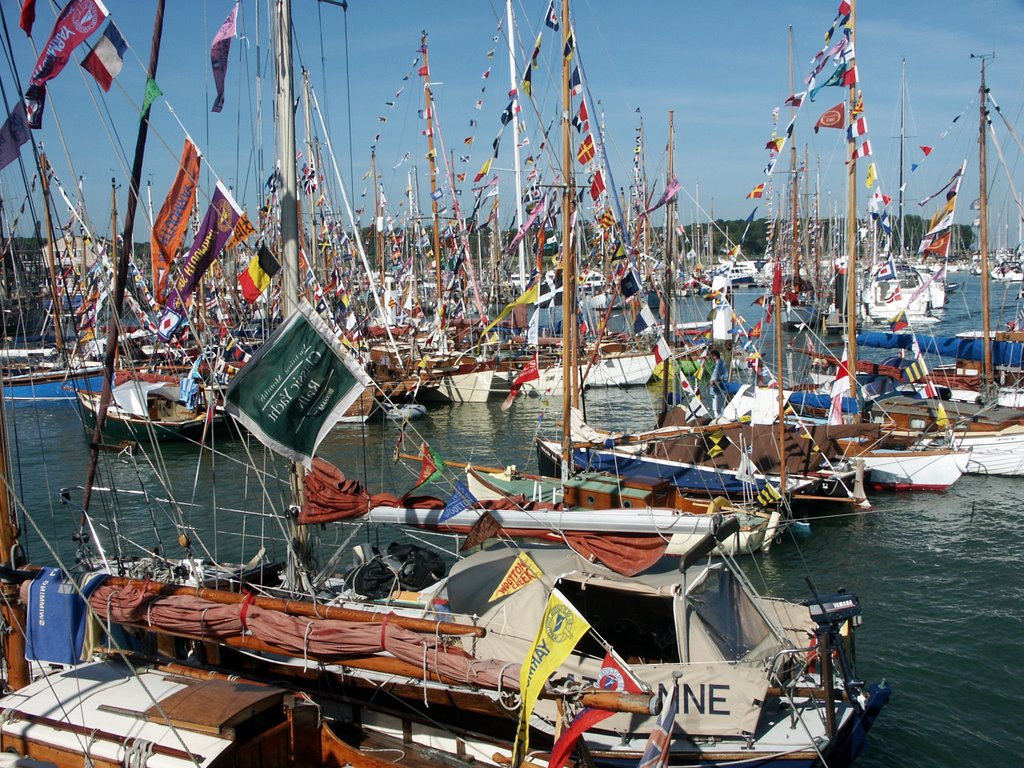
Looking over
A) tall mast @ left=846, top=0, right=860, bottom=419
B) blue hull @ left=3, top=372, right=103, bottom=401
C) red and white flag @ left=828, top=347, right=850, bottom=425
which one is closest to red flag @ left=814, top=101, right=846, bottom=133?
tall mast @ left=846, top=0, right=860, bottom=419

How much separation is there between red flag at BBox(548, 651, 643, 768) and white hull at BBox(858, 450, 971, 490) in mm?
22485

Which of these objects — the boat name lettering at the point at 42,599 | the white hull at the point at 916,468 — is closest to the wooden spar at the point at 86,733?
the boat name lettering at the point at 42,599

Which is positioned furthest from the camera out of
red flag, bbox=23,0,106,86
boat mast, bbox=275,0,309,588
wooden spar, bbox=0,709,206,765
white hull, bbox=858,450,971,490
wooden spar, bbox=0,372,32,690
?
white hull, bbox=858,450,971,490

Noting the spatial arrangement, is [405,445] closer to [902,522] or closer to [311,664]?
[902,522]

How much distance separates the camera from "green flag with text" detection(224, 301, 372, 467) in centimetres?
1289

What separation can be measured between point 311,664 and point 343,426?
34.5 m

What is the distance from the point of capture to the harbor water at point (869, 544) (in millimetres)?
16625

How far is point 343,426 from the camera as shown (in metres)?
47.0

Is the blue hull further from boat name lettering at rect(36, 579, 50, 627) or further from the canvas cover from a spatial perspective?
boat name lettering at rect(36, 579, 50, 627)

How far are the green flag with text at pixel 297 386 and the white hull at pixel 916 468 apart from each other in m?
23.1

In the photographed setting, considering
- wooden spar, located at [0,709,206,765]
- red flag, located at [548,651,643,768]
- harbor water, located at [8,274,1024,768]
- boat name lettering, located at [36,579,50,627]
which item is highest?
boat name lettering, located at [36,579,50,627]

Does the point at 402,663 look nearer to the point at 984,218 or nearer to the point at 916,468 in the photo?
the point at 916,468

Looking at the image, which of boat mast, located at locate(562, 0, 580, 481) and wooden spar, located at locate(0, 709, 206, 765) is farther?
boat mast, located at locate(562, 0, 580, 481)

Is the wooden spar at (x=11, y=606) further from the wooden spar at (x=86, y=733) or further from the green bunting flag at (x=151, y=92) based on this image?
the green bunting flag at (x=151, y=92)
